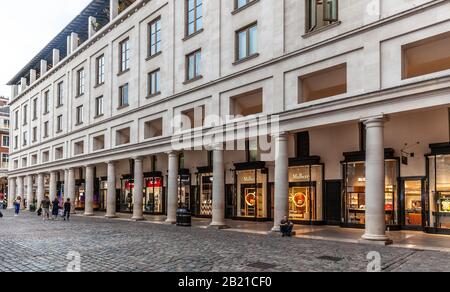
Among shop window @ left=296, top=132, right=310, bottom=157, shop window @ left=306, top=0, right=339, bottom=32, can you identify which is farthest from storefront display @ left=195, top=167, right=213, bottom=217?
shop window @ left=306, top=0, right=339, bottom=32

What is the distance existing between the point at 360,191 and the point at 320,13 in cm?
915

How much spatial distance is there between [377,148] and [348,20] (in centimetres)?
557

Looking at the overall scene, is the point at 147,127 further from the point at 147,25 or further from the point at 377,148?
the point at 377,148

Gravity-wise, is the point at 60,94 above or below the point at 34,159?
above

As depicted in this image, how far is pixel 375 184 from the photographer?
17.4 meters

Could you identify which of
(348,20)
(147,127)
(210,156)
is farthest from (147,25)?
(348,20)

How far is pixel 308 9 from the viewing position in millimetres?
20797

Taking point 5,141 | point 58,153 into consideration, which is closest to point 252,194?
point 58,153

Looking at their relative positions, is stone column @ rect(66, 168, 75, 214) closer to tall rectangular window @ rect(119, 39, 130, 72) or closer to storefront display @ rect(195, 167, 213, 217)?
tall rectangular window @ rect(119, 39, 130, 72)

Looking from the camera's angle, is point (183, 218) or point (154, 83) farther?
point (154, 83)

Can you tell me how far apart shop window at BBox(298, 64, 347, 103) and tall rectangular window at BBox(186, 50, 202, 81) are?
7848 millimetres

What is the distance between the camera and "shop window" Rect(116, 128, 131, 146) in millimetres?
35781

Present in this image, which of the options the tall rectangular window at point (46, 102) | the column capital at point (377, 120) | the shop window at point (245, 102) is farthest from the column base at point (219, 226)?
the tall rectangular window at point (46, 102)

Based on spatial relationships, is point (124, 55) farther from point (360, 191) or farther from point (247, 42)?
point (360, 191)
